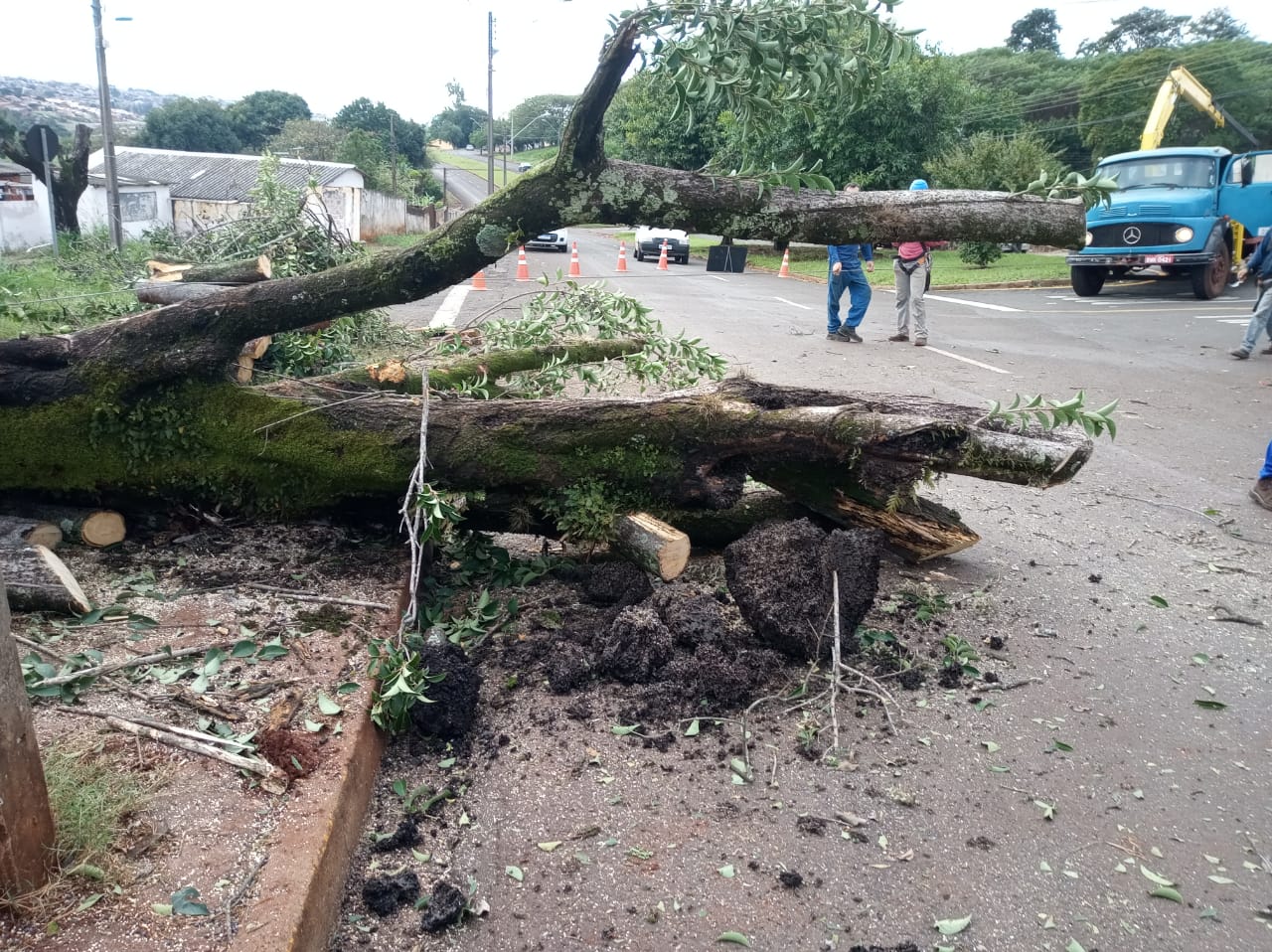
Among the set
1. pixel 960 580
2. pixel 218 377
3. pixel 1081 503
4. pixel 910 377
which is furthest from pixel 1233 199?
pixel 218 377

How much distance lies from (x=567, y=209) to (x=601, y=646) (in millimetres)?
1914

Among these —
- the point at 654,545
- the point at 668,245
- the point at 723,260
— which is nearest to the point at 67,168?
the point at 668,245

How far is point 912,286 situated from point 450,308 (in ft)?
23.1

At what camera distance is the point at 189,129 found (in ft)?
208

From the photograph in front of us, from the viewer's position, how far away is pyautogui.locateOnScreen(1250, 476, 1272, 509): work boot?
605cm

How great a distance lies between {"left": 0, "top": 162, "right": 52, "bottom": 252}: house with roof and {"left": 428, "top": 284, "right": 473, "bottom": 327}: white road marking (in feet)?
46.4

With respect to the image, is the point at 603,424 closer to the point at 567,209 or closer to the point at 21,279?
the point at 567,209

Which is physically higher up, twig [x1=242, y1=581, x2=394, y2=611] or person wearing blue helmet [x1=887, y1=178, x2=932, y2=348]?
person wearing blue helmet [x1=887, y1=178, x2=932, y2=348]

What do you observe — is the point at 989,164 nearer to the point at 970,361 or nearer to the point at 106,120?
the point at 970,361

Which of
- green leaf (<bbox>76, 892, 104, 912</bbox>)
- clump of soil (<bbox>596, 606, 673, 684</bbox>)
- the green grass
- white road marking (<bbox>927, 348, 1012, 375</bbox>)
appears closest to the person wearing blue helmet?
white road marking (<bbox>927, 348, 1012, 375</bbox>)

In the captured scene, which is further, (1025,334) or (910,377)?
(1025,334)

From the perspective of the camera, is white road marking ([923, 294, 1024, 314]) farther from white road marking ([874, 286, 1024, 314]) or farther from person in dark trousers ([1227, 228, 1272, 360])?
person in dark trousers ([1227, 228, 1272, 360])

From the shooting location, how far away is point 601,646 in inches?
152

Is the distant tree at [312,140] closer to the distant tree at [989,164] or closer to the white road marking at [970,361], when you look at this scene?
the distant tree at [989,164]
